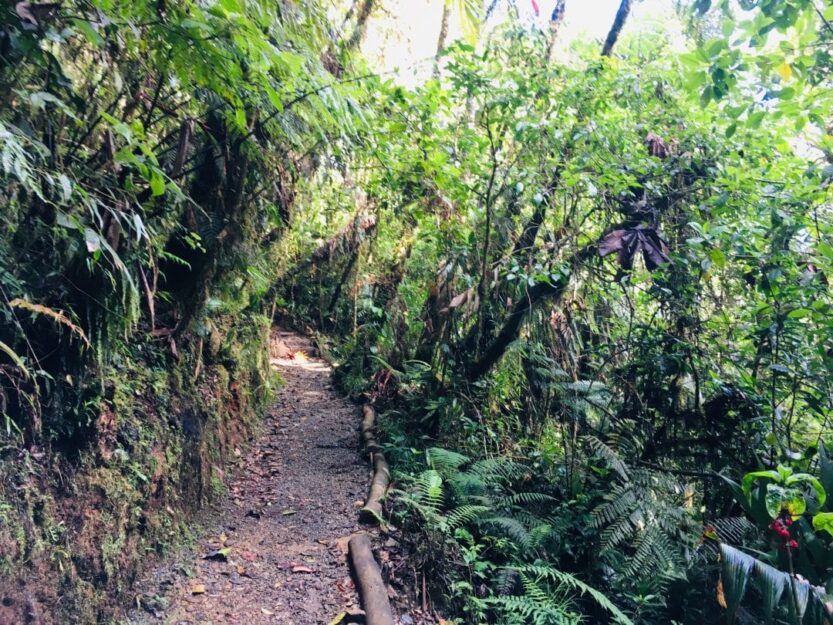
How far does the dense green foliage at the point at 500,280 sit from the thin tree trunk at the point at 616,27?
186mm

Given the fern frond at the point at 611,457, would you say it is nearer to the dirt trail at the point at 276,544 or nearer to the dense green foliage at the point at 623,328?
the dense green foliage at the point at 623,328

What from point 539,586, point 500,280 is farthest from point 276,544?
point 500,280

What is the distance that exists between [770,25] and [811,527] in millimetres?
3653

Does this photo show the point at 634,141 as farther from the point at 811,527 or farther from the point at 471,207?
the point at 811,527

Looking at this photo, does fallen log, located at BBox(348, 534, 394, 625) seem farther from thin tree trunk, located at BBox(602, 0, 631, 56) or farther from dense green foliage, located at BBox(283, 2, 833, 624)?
thin tree trunk, located at BBox(602, 0, 631, 56)

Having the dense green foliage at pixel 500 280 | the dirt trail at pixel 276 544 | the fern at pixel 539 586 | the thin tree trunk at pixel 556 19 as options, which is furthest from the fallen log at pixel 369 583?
the thin tree trunk at pixel 556 19

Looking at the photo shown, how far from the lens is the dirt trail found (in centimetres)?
412

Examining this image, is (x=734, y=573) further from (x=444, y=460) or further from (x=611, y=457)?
(x=444, y=460)

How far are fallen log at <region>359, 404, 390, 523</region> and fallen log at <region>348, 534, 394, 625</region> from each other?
1.54 ft

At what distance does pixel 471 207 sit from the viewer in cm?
737

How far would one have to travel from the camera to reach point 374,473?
6.79 metres

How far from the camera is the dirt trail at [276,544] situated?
13.5ft

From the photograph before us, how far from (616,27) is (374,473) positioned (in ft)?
22.3

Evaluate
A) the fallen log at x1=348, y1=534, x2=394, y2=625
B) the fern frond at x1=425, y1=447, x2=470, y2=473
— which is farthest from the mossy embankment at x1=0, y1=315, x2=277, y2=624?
the fern frond at x1=425, y1=447, x2=470, y2=473
